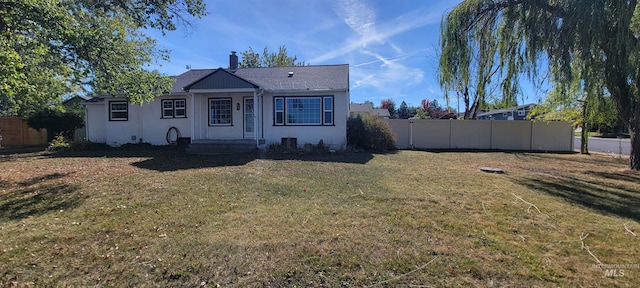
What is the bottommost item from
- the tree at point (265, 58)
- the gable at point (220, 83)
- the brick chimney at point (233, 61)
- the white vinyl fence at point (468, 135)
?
the white vinyl fence at point (468, 135)

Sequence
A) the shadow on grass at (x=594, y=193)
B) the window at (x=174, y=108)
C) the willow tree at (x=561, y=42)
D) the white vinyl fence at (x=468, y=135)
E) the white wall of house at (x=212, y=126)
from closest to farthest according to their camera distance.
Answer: the shadow on grass at (x=594, y=193)
the willow tree at (x=561, y=42)
the white wall of house at (x=212, y=126)
the window at (x=174, y=108)
the white vinyl fence at (x=468, y=135)

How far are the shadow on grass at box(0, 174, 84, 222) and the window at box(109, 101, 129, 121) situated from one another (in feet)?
31.2

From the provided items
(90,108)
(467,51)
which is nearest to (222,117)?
(90,108)

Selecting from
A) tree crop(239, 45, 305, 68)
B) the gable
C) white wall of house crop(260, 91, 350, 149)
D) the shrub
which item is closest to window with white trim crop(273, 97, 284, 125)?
white wall of house crop(260, 91, 350, 149)

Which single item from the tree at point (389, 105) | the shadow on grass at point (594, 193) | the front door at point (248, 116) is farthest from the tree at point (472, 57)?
the tree at point (389, 105)

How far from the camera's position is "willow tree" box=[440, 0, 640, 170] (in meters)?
7.92

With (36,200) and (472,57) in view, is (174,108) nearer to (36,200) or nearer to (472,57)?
(36,200)

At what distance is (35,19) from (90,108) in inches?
445

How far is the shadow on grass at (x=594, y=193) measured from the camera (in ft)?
18.2

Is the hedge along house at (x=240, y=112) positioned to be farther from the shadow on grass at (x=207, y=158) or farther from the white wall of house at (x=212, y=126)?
the shadow on grass at (x=207, y=158)

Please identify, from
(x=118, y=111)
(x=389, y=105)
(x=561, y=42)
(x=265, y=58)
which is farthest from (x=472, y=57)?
(x=389, y=105)

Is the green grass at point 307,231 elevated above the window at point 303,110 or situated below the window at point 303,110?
below

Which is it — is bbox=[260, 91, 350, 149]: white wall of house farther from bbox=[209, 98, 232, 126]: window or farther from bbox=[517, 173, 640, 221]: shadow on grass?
bbox=[517, 173, 640, 221]: shadow on grass

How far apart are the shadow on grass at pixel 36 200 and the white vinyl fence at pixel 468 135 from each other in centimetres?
1545
